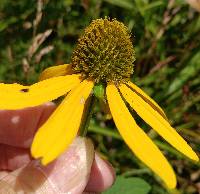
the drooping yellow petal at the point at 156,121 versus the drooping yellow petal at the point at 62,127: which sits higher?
the drooping yellow petal at the point at 62,127

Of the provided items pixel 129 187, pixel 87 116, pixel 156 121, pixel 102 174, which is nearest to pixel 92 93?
pixel 87 116

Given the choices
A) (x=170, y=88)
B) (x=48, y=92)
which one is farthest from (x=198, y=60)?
(x=48, y=92)

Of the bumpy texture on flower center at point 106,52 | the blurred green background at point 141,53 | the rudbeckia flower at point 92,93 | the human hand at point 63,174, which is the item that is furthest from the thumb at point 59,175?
the blurred green background at point 141,53

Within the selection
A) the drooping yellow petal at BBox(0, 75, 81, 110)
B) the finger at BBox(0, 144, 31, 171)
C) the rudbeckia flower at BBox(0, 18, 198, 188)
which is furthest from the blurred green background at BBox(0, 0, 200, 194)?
the drooping yellow petal at BBox(0, 75, 81, 110)

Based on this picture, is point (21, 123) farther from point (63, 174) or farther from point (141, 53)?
point (141, 53)

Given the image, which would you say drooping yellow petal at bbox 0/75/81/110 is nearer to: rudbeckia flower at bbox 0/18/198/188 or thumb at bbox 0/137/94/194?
rudbeckia flower at bbox 0/18/198/188

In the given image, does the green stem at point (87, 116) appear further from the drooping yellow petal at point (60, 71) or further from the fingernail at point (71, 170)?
the drooping yellow petal at point (60, 71)
